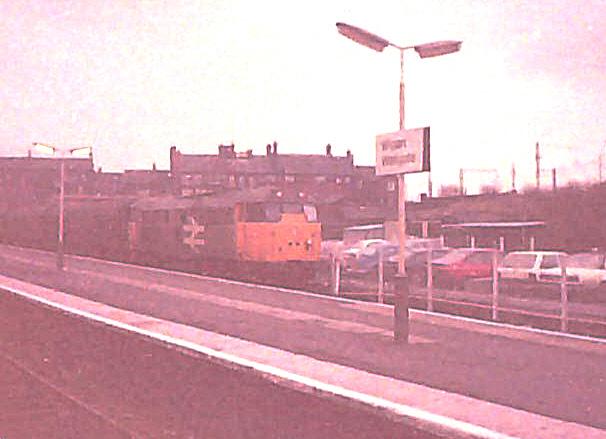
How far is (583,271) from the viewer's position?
98.5 ft

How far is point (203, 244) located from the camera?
44.0m

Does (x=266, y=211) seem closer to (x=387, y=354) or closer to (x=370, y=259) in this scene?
(x=370, y=259)

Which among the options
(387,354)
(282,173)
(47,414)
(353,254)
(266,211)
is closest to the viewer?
(47,414)

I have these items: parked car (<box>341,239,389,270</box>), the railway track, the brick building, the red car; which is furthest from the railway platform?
the brick building

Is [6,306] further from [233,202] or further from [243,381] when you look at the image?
[233,202]

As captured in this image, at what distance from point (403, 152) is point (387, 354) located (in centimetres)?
380

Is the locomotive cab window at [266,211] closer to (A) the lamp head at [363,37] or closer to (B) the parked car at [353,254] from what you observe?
(B) the parked car at [353,254]

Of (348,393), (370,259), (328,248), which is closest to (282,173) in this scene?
(328,248)

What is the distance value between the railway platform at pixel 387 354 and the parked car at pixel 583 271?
9.78m

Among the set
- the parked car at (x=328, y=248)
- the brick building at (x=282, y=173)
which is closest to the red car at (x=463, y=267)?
the parked car at (x=328, y=248)

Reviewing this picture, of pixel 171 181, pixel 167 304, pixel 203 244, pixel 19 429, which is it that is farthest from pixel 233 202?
pixel 171 181

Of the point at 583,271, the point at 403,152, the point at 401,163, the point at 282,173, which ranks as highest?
the point at 282,173

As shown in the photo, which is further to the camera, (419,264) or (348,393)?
(419,264)

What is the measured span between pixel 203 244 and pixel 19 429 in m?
35.5
